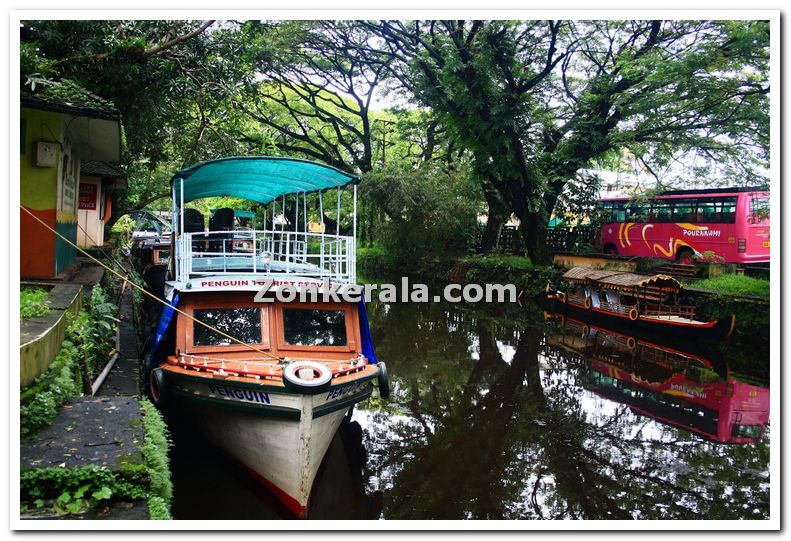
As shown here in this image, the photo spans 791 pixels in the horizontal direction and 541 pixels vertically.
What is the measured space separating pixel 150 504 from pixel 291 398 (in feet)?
7.06

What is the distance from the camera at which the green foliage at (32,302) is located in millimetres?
5725

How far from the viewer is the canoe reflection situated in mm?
6332

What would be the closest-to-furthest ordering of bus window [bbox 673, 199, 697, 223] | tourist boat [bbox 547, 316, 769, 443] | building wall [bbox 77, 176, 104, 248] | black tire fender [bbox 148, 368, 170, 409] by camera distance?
black tire fender [bbox 148, 368, 170, 409], tourist boat [bbox 547, 316, 769, 443], building wall [bbox 77, 176, 104, 248], bus window [bbox 673, 199, 697, 223]

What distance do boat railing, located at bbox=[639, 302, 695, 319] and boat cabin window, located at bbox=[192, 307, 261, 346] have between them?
11.5 m

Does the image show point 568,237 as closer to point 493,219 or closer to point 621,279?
point 493,219

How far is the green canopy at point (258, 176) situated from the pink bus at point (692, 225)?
14796 mm

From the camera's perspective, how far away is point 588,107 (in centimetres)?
1886

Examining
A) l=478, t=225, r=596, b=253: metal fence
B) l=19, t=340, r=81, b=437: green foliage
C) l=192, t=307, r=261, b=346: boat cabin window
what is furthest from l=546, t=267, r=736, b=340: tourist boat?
l=19, t=340, r=81, b=437: green foliage

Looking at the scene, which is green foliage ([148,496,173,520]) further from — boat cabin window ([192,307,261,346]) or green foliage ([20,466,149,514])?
boat cabin window ([192,307,261,346])

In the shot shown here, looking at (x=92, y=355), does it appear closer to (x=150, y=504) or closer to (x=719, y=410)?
(x=150, y=504)

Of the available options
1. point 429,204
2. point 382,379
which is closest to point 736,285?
point 382,379

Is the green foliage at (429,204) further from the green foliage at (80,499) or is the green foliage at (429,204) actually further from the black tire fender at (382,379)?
the green foliage at (80,499)

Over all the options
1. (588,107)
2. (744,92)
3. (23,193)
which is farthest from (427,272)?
(23,193)
